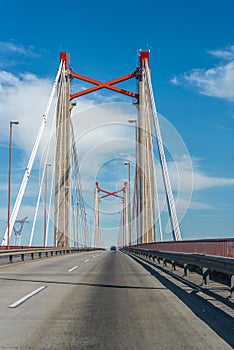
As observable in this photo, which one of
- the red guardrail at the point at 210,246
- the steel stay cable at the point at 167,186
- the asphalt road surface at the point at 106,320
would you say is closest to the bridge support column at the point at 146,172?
the steel stay cable at the point at 167,186

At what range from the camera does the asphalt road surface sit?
6191mm

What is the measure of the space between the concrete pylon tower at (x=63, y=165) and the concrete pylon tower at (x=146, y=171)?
29.0 ft

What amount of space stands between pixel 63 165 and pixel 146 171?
34.2 ft

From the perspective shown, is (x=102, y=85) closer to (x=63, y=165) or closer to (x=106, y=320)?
(x=63, y=165)

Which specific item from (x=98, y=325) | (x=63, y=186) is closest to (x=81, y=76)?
(x=63, y=186)

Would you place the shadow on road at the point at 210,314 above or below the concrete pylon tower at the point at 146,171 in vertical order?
below

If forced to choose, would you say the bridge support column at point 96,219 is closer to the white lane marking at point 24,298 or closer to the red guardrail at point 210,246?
the red guardrail at point 210,246

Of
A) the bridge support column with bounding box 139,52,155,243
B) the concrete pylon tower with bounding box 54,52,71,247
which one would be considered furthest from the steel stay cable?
the concrete pylon tower with bounding box 54,52,71,247

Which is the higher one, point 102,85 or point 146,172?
point 102,85

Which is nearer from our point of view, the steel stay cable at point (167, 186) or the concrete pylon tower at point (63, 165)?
the steel stay cable at point (167, 186)

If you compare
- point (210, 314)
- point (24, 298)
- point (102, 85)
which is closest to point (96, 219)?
point (102, 85)

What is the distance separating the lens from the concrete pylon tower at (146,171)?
46.1 m

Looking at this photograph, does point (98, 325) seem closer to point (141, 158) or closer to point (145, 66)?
point (141, 158)

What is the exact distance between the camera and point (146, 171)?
4788cm
